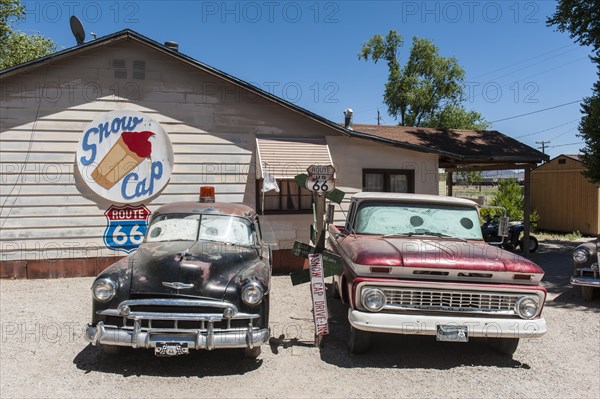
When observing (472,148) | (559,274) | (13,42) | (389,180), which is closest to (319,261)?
(389,180)

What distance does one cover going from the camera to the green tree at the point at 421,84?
34531mm

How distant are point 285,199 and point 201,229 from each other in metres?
4.52

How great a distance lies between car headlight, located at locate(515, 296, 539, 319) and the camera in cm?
463

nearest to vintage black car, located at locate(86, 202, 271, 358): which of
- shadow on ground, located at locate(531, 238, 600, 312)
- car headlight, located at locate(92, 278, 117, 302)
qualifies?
car headlight, located at locate(92, 278, 117, 302)

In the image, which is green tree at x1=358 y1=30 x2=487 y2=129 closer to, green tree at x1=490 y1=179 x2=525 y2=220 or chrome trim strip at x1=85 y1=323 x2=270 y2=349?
green tree at x1=490 y1=179 x2=525 y2=220

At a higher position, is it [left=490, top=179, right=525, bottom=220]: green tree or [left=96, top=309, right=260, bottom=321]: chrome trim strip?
[left=490, top=179, right=525, bottom=220]: green tree

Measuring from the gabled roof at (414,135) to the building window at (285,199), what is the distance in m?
1.68

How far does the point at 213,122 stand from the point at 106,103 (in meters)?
2.24

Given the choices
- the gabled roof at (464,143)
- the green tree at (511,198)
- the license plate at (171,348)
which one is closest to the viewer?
the license plate at (171,348)

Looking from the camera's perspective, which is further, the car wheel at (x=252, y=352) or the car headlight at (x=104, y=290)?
the car wheel at (x=252, y=352)

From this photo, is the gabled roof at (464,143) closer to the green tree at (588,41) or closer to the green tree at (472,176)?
the green tree at (588,41)

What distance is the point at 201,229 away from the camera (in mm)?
5867

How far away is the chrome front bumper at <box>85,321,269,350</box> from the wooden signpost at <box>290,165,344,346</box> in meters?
1.19

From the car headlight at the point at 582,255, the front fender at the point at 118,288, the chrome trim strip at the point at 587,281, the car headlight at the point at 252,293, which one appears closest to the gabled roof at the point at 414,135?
the car headlight at the point at 582,255
